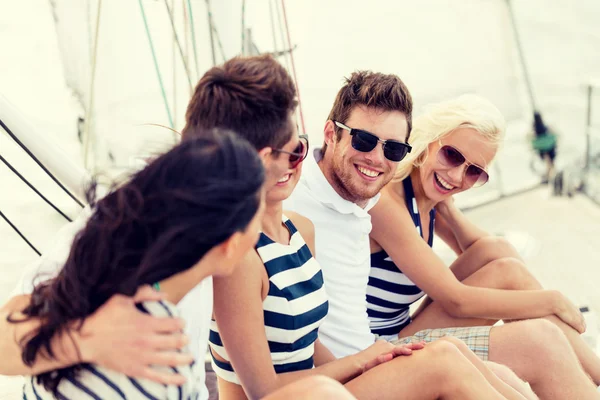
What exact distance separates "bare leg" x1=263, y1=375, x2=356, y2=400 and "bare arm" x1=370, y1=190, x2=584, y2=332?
73 cm

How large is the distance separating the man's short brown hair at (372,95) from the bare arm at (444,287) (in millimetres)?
257

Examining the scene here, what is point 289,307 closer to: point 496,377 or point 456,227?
point 496,377

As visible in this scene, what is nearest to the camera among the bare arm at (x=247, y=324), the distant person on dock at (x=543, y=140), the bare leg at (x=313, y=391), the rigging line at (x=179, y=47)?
the bare leg at (x=313, y=391)

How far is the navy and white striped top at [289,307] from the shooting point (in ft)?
4.60

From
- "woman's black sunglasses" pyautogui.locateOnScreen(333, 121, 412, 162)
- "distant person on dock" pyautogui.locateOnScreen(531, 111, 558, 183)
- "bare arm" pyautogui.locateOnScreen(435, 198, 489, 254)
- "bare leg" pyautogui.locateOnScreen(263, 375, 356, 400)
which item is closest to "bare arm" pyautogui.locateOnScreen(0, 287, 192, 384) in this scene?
"bare leg" pyautogui.locateOnScreen(263, 375, 356, 400)

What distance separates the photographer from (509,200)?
4.04 m

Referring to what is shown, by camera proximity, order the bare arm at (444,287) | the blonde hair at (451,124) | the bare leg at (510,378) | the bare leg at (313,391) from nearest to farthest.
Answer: the bare leg at (313,391) < the bare leg at (510,378) < the bare arm at (444,287) < the blonde hair at (451,124)

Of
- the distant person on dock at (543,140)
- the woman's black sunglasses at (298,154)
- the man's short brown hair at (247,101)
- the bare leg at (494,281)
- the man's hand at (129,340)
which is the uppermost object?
the man's short brown hair at (247,101)

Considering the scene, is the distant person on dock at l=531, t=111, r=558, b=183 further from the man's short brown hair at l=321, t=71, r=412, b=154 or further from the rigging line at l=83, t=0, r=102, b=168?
the rigging line at l=83, t=0, r=102, b=168

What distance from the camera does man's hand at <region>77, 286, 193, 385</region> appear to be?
96 centimetres

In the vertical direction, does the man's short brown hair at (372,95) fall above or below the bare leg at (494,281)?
above

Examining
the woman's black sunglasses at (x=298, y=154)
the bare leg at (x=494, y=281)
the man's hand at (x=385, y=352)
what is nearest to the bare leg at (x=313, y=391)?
the man's hand at (x=385, y=352)

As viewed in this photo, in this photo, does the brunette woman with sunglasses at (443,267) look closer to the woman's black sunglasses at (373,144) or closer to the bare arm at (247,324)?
the woman's black sunglasses at (373,144)

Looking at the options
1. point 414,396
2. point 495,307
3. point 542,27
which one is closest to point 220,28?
point 495,307
